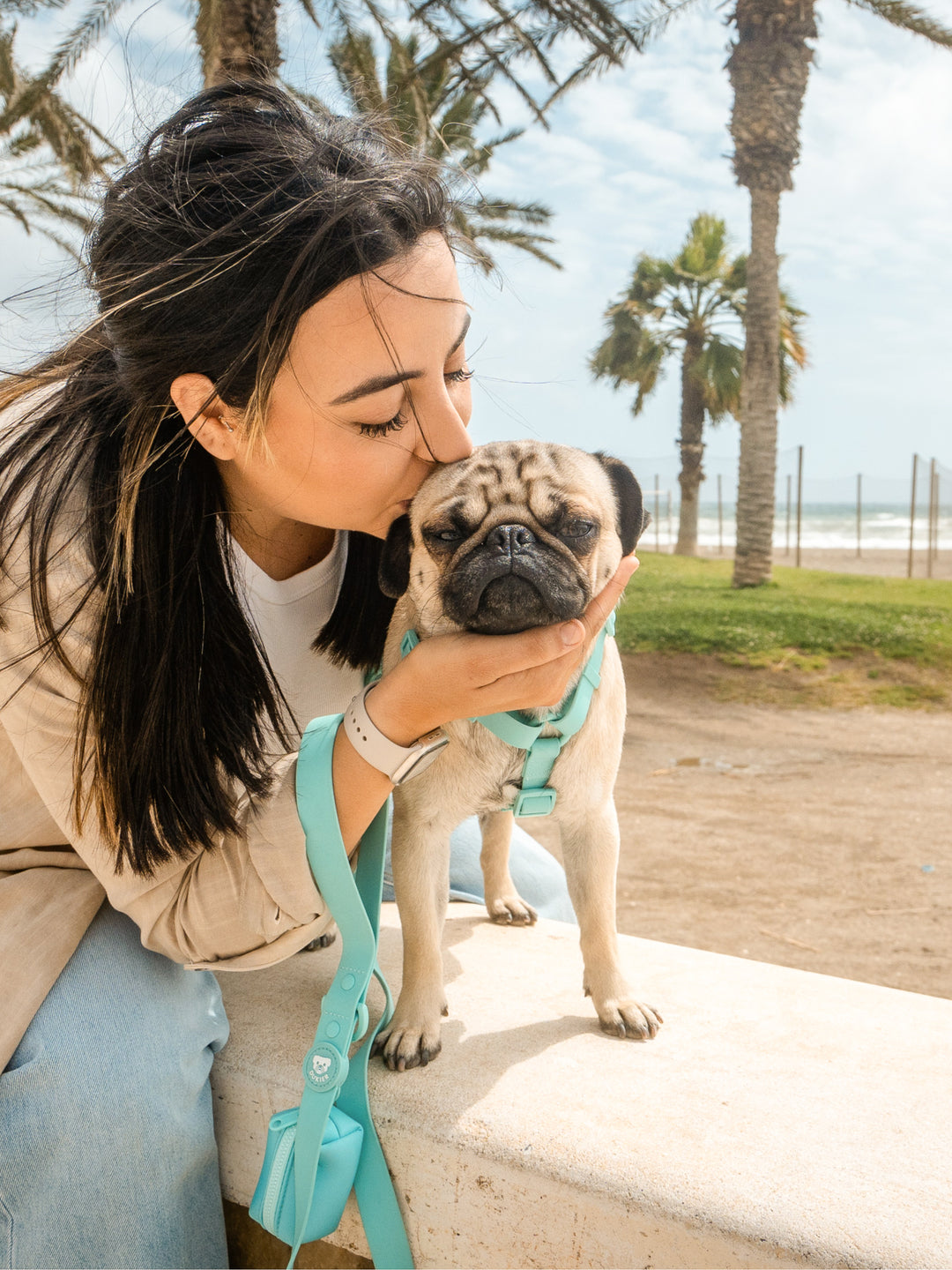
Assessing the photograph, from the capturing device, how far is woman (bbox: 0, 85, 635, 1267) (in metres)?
1.70

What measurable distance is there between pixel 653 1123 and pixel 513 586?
100 centimetres

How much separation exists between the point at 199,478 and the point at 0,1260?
140 centimetres

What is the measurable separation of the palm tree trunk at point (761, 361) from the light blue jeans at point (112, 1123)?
40.3ft

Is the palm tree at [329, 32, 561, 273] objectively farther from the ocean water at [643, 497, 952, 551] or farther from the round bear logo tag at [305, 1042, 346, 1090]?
the ocean water at [643, 497, 952, 551]

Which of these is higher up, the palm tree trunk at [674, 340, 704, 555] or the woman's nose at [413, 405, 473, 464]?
the palm tree trunk at [674, 340, 704, 555]

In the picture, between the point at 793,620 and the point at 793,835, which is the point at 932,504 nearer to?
the point at 793,620

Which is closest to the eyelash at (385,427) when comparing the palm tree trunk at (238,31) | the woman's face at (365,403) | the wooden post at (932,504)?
the woman's face at (365,403)

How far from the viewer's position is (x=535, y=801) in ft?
6.55

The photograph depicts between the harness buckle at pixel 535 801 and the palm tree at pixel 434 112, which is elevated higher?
the palm tree at pixel 434 112

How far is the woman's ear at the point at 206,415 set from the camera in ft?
5.89

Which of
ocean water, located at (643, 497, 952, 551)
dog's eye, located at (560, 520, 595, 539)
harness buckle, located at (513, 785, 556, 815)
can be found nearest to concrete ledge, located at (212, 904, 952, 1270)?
harness buckle, located at (513, 785, 556, 815)

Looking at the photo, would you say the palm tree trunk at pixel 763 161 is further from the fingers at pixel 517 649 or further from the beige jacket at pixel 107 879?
the beige jacket at pixel 107 879

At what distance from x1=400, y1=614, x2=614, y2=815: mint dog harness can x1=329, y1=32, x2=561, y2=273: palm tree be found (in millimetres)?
965

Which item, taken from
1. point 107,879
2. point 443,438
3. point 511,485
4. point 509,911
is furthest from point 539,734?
point 509,911
